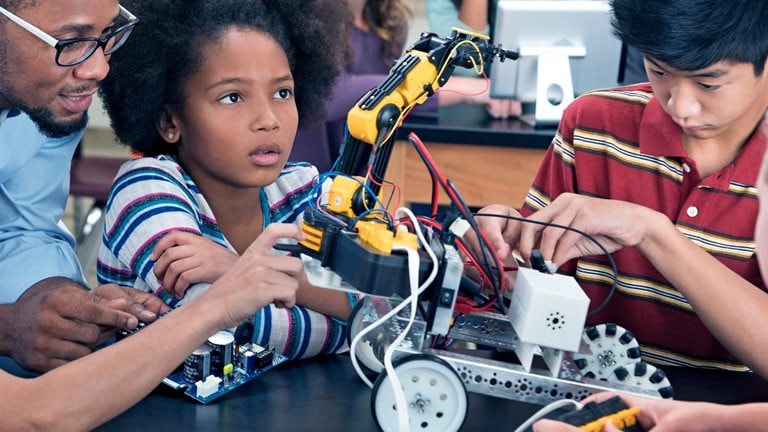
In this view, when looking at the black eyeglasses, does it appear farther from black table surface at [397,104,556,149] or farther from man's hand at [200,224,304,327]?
black table surface at [397,104,556,149]

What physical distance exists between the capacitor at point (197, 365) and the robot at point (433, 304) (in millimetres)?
188

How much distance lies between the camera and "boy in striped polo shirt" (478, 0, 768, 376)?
1363 millimetres

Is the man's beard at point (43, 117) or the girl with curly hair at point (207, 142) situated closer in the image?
the girl with curly hair at point (207, 142)

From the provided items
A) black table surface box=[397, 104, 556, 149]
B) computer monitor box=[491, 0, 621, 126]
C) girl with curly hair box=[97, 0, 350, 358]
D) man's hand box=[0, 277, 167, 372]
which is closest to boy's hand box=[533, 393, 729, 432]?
girl with curly hair box=[97, 0, 350, 358]

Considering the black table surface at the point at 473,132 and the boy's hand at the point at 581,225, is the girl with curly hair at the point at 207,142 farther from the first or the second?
the black table surface at the point at 473,132

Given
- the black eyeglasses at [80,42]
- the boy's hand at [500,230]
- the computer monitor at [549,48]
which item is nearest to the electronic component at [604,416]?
the boy's hand at [500,230]

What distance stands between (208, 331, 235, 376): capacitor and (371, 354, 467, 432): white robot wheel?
243mm

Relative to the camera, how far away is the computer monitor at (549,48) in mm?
2736

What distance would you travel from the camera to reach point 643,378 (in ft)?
4.11

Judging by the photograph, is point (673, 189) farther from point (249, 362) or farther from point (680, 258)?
point (249, 362)

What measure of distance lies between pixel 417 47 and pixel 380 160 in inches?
7.4

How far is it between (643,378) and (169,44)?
3.16ft

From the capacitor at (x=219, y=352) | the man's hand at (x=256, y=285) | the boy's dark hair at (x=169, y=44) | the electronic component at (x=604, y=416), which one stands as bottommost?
the capacitor at (x=219, y=352)

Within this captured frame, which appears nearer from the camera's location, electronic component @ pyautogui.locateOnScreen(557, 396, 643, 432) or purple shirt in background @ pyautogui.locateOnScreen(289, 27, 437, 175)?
electronic component @ pyautogui.locateOnScreen(557, 396, 643, 432)
